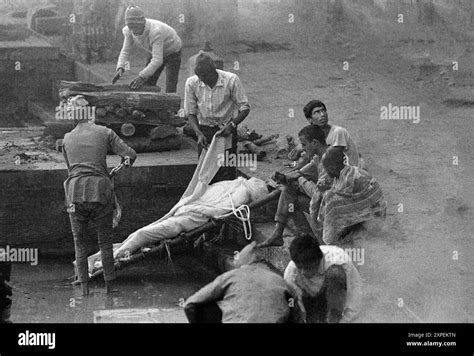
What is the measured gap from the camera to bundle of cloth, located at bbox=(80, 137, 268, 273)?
39.7 ft

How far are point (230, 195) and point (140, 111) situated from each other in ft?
7.90

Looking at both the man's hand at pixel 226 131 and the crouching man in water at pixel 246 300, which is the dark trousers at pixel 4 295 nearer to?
the crouching man in water at pixel 246 300

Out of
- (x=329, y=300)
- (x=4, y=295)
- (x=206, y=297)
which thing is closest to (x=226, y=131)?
(x=4, y=295)

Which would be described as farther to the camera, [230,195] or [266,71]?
[266,71]

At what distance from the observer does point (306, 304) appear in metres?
9.14

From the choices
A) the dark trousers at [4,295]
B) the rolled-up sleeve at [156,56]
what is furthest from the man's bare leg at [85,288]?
the rolled-up sleeve at [156,56]

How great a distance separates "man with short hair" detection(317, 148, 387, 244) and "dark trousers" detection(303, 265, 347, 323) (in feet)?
4.51

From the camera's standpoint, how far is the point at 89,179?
11.3m

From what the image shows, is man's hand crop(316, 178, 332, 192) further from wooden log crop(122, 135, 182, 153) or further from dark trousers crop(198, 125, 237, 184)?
wooden log crop(122, 135, 182, 153)

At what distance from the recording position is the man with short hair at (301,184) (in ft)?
36.3
